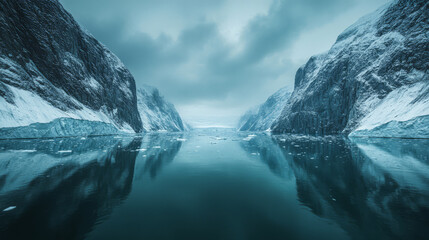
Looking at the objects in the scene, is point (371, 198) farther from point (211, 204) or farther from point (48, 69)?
point (48, 69)

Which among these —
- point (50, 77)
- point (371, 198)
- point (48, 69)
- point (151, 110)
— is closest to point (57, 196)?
point (371, 198)

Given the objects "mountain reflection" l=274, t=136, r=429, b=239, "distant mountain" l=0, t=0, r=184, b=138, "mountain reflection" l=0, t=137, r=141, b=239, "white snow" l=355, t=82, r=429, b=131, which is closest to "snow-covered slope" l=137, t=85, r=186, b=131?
"distant mountain" l=0, t=0, r=184, b=138

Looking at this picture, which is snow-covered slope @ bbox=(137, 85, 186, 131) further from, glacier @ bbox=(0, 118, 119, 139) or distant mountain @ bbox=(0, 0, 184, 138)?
glacier @ bbox=(0, 118, 119, 139)

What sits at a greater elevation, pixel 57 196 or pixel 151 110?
pixel 151 110

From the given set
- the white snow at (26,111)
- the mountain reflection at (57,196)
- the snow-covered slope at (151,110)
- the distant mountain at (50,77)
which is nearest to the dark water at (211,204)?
the mountain reflection at (57,196)

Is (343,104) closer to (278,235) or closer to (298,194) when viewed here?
(298,194)
